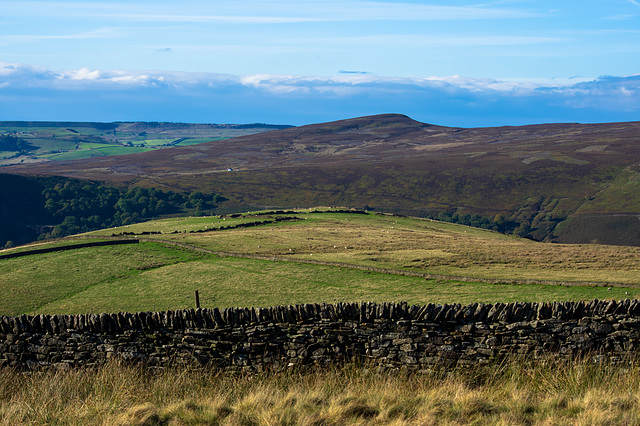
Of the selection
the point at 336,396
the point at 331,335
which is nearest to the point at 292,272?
the point at 331,335

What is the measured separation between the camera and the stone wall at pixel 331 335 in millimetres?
11742

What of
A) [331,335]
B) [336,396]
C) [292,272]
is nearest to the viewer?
[336,396]

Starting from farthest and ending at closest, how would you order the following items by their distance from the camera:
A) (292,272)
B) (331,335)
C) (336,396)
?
1. (292,272)
2. (331,335)
3. (336,396)

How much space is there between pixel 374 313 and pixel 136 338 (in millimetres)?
5101

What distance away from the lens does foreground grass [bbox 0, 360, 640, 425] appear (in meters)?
9.69

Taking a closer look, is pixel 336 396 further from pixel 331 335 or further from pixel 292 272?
pixel 292 272

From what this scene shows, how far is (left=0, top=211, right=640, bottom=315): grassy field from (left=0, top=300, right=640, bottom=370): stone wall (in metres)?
23.9

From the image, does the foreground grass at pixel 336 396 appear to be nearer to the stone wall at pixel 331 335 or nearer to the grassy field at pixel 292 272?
the stone wall at pixel 331 335

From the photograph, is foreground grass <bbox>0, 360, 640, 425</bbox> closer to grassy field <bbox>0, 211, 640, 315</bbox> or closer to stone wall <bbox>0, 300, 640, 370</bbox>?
stone wall <bbox>0, 300, 640, 370</bbox>

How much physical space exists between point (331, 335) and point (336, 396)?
A: 7.01 ft

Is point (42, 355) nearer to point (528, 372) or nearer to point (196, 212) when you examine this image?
point (528, 372)

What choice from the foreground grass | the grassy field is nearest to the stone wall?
the foreground grass

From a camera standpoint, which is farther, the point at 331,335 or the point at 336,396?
the point at 331,335

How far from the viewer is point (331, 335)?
12.5 meters
